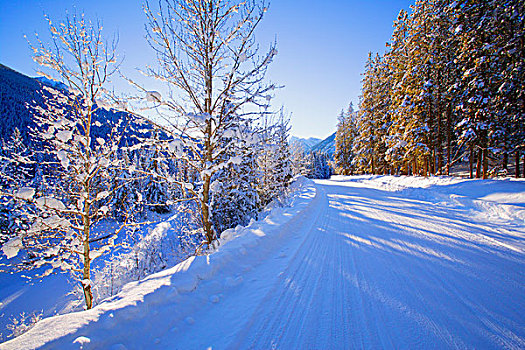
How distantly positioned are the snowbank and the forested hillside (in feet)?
51.3

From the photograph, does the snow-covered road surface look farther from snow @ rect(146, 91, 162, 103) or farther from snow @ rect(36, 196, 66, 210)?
snow @ rect(146, 91, 162, 103)

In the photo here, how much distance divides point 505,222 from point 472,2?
14.0m

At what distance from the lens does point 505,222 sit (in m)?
5.54

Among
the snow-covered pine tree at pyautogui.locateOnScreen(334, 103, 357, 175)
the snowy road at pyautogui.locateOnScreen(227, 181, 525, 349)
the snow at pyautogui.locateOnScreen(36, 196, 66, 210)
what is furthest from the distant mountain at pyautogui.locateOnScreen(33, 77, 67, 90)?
the snow-covered pine tree at pyautogui.locateOnScreen(334, 103, 357, 175)

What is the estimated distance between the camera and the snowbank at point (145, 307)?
5.44 ft

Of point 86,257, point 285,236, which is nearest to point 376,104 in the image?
point 285,236

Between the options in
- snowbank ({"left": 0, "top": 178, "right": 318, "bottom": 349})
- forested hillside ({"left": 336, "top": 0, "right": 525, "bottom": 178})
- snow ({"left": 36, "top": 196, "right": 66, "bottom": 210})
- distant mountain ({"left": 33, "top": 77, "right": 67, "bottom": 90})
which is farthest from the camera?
forested hillside ({"left": 336, "top": 0, "right": 525, "bottom": 178})

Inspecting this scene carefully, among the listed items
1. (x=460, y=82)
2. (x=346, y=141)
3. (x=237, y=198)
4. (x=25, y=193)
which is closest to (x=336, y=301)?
(x=25, y=193)

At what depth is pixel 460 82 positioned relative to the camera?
12359mm

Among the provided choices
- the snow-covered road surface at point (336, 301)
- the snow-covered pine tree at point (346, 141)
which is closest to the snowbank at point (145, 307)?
the snow-covered road surface at point (336, 301)

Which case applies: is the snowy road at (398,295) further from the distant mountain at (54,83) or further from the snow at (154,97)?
the distant mountain at (54,83)

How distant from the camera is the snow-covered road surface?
1.94 meters

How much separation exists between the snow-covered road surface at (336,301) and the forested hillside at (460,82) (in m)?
10.6

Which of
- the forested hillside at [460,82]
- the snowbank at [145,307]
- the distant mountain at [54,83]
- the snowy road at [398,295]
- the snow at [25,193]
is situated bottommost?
the snowy road at [398,295]
